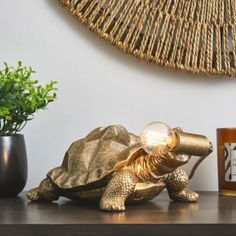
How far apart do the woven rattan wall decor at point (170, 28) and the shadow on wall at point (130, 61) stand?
3cm

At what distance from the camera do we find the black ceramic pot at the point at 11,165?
83 centimetres

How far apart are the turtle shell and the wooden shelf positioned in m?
0.04

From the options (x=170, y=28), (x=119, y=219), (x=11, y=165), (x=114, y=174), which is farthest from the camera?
(x=170, y=28)

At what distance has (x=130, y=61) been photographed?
100cm

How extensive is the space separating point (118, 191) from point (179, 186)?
13 centimetres

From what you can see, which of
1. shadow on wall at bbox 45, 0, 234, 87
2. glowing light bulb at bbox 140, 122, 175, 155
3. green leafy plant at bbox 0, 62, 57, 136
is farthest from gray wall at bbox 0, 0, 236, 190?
glowing light bulb at bbox 140, 122, 175, 155

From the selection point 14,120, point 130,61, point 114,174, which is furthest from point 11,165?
point 130,61

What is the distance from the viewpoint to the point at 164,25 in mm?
970

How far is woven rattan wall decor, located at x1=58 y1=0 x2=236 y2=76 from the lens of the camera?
961mm

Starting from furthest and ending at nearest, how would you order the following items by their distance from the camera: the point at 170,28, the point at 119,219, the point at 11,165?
the point at 170,28
the point at 11,165
the point at 119,219

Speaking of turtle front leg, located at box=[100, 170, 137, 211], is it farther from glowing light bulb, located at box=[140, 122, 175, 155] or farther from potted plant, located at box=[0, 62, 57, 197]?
potted plant, located at box=[0, 62, 57, 197]

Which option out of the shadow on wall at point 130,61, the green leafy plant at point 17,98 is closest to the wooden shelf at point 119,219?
the green leafy plant at point 17,98

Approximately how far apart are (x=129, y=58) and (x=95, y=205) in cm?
33

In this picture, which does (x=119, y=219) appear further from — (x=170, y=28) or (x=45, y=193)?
(x=170, y=28)
